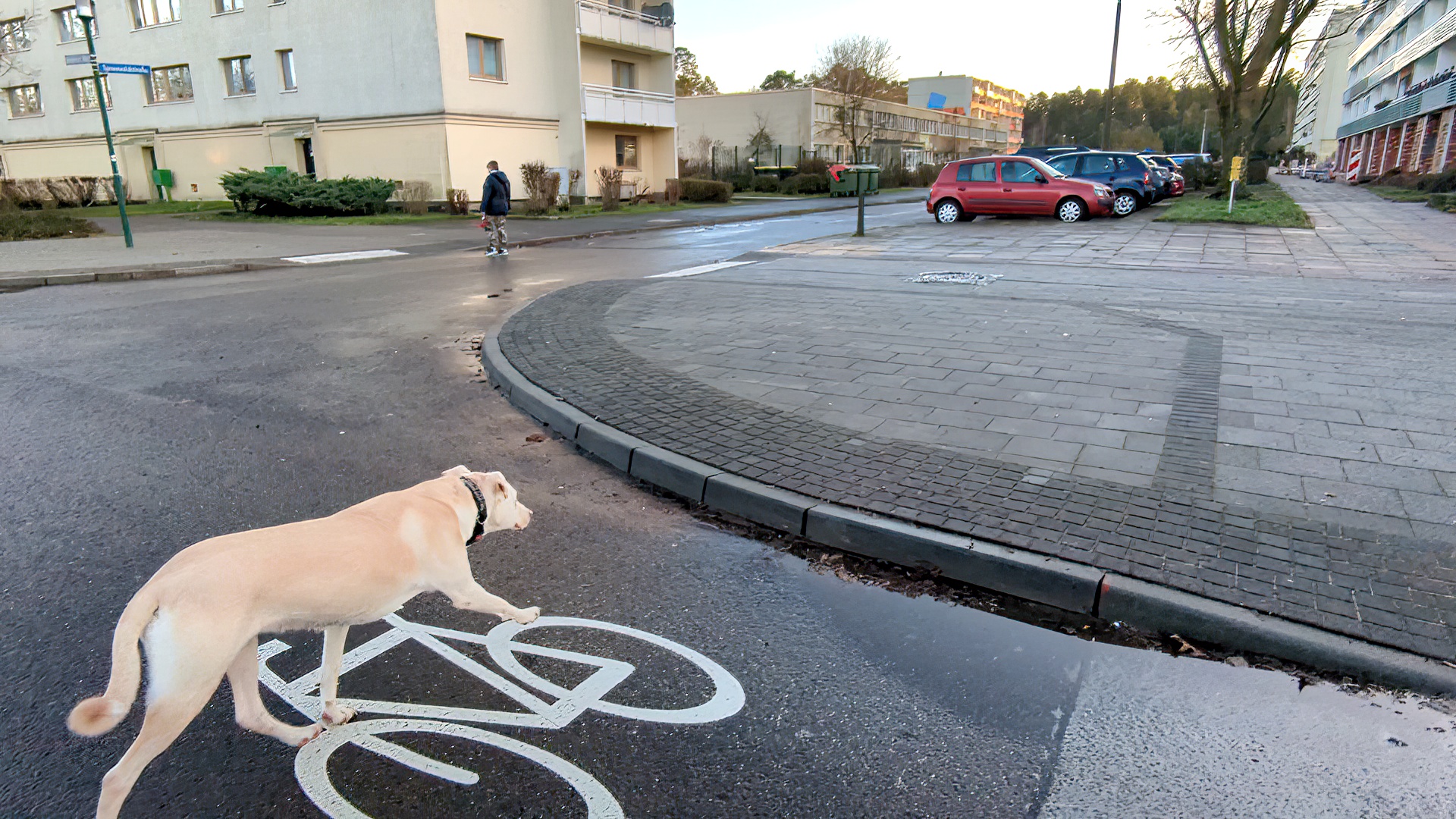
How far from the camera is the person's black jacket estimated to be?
17.1 m

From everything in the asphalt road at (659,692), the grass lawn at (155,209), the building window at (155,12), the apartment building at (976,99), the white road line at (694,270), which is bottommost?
the asphalt road at (659,692)

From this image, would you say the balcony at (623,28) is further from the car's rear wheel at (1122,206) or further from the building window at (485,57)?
the car's rear wheel at (1122,206)

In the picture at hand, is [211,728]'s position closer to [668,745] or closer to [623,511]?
[668,745]

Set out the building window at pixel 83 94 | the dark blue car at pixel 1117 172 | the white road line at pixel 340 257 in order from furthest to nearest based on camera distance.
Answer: the building window at pixel 83 94, the dark blue car at pixel 1117 172, the white road line at pixel 340 257

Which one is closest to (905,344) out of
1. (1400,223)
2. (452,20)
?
(1400,223)

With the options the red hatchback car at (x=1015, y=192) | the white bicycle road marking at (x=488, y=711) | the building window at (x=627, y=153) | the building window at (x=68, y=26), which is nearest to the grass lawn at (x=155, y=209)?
the building window at (x=68, y=26)

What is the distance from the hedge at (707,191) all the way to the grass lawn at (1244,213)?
A: 18153 mm

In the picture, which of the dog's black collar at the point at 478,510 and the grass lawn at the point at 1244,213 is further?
the grass lawn at the point at 1244,213

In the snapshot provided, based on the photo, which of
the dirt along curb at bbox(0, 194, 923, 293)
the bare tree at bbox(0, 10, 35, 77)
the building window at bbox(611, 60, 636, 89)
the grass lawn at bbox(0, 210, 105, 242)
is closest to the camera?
the dirt along curb at bbox(0, 194, 923, 293)

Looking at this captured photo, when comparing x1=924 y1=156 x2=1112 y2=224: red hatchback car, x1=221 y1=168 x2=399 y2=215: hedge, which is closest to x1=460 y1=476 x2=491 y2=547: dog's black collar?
x1=924 y1=156 x2=1112 y2=224: red hatchback car

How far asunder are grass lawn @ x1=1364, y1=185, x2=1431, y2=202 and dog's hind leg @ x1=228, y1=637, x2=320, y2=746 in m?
41.3

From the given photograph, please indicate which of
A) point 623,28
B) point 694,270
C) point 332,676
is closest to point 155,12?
point 623,28

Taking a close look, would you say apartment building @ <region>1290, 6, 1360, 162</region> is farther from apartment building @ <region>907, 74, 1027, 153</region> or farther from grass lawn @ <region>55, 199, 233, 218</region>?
grass lawn @ <region>55, 199, 233, 218</region>

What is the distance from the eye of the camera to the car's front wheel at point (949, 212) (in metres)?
23.6
